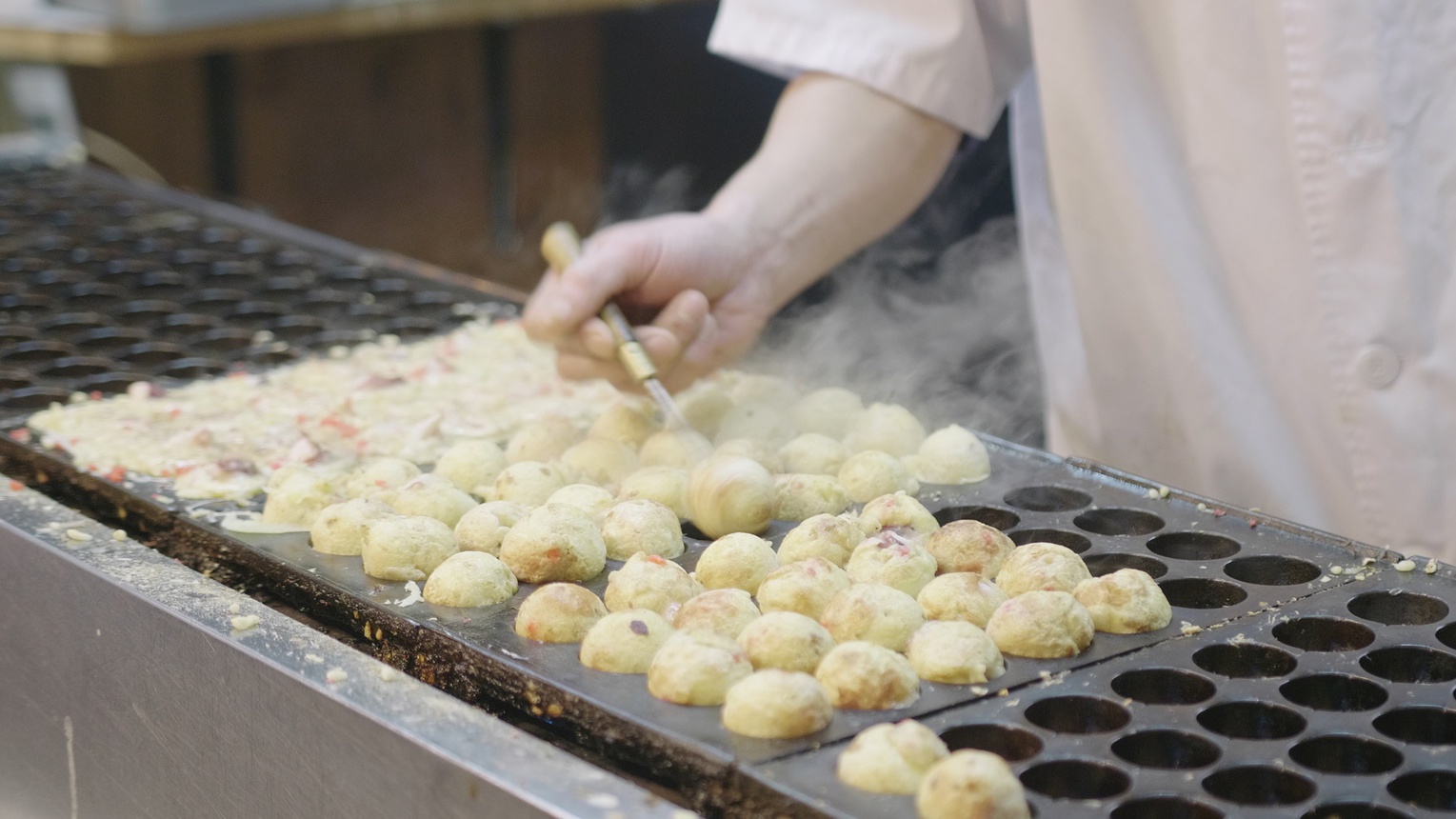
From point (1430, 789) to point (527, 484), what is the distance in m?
0.89

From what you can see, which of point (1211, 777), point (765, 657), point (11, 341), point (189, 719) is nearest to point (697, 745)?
point (765, 657)

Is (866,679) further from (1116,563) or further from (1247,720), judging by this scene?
(1116,563)

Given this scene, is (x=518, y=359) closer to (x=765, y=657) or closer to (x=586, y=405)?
(x=586, y=405)

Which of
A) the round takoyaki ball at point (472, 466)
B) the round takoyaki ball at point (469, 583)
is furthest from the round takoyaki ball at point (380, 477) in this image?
the round takoyaki ball at point (469, 583)

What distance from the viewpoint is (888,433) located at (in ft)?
5.50

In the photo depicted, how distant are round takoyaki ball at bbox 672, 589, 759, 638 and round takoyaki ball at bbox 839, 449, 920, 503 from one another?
347 millimetres

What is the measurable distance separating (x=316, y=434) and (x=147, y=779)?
618mm

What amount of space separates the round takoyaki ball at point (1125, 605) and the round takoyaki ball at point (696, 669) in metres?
0.31

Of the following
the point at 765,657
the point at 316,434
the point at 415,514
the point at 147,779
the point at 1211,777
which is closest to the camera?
the point at 1211,777

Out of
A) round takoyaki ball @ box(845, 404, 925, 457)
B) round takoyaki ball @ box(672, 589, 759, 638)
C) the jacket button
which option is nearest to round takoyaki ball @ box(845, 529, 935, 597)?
round takoyaki ball @ box(672, 589, 759, 638)

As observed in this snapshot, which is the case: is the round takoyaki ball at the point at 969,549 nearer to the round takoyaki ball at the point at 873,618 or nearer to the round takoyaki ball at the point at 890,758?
the round takoyaki ball at the point at 873,618

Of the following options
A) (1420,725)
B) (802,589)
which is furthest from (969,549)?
(1420,725)

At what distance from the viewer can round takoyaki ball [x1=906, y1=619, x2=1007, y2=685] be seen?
1.13 meters

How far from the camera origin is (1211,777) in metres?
0.98
